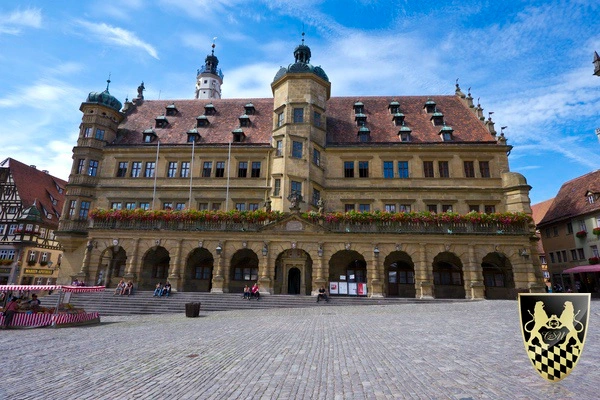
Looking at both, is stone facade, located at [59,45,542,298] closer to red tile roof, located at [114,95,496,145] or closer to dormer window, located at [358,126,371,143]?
dormer window, located at [358,126,371,143]

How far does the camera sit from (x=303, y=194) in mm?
32688

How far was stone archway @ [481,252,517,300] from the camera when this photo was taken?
1184 inches

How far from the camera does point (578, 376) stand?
676 cm

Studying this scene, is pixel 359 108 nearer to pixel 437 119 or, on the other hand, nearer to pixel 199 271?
pixel 437 119

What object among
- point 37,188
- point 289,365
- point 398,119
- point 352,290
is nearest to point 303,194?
point 352,290

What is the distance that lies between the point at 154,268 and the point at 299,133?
1981 centimetres

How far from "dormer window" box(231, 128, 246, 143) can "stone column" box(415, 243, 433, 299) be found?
22.3 meters

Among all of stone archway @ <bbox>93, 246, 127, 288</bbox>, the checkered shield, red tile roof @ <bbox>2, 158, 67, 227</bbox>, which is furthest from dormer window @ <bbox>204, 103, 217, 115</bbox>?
the checkered shield

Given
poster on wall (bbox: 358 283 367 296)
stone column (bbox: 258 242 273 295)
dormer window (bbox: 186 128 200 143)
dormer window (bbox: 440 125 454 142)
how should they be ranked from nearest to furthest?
poster on wall (bbox: 358 283 367 296) < stone column (bbox: 258 242 273 295) < dormer window (bbox: 440 125 454 142) < dormer window (bbox: 186 128 200 143)

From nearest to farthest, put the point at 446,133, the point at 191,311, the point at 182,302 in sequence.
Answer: the point at 191,311, the point at 182,302, the point at 446,133

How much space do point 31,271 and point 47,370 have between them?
4552 centimetres

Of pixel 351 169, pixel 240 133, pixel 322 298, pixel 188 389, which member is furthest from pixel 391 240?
pixel 188 389

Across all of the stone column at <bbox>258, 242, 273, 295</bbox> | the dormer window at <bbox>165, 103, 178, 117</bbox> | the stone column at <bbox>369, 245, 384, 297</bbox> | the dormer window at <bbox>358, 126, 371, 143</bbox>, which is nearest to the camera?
the stone column at <bbox>369, 245, 384, 297</bbox>

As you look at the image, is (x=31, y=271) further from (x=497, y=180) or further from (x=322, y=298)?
(x=497, y=180)
